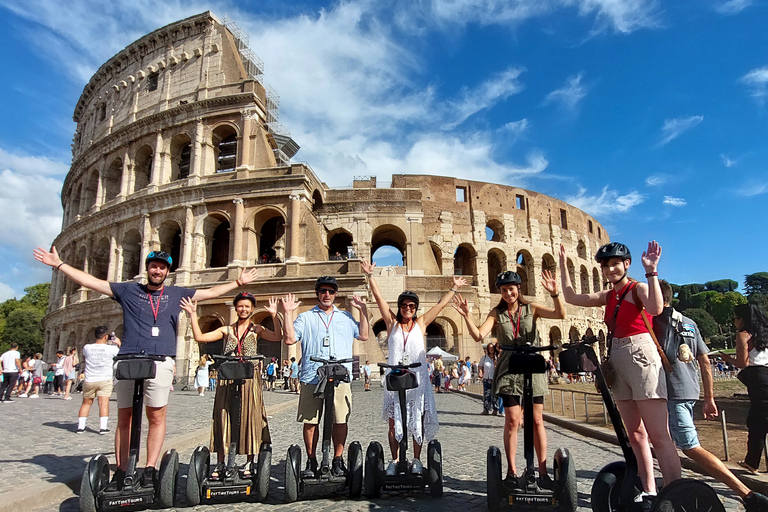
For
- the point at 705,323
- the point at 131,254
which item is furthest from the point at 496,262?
the point at 705,323

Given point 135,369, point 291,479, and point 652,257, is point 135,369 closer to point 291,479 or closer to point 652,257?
point 291,479

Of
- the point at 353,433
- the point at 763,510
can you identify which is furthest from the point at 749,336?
the point at 353,433

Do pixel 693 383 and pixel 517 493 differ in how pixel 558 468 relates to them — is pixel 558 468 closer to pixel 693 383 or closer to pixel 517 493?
pixel 517 493

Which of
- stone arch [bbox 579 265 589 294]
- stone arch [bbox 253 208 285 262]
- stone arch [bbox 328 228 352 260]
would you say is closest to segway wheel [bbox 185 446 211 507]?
stone arch [bbox 253 208 285 262]

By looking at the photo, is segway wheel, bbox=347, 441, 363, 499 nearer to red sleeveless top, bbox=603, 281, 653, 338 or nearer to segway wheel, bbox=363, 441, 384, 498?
segway wheel, bbox=363, 441, 384, 498

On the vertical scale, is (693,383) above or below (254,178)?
below

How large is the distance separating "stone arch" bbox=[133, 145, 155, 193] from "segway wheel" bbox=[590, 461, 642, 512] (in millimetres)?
28419

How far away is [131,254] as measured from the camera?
→ 26.6 m

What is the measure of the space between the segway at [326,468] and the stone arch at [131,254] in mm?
25360

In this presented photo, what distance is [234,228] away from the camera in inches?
917

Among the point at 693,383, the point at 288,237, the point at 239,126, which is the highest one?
the point at 239,126

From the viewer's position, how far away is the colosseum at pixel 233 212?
75.4ft

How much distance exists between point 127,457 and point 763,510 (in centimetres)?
427

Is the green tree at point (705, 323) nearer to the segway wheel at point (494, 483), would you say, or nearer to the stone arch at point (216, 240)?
the stone arch at point (216, 240)
